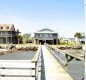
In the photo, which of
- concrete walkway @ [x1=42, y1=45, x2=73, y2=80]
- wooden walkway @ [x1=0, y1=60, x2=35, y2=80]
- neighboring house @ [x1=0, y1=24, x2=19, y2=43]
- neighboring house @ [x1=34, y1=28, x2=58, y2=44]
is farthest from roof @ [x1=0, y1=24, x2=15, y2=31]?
wooden walkway @ [x1=0, y1=60, x2=35, y2=80]

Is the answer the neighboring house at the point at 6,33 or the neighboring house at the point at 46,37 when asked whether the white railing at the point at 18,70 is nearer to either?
the neighboring house at the point at 46,37

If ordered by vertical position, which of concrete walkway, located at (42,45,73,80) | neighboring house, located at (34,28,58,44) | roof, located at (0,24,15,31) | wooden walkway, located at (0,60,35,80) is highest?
roof, located at (0,24,15,31)

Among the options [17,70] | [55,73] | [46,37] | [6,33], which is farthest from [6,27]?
[17,70]

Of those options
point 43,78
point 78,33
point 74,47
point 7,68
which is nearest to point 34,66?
point 7,68

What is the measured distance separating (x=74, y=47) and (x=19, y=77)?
68197 mm

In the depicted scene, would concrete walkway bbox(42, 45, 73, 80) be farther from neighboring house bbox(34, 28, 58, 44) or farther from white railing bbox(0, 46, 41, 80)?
neighboring house bbox(34, 28, 58, 44)

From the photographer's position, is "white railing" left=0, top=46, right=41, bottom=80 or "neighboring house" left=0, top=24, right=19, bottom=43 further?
"neighboring house" left=0, top=24, right=19, bottom=43

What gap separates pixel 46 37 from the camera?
81875mm

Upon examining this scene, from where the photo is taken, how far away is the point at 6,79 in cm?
661

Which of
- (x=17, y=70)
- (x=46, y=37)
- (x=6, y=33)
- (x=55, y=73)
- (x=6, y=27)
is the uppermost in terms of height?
(x=6, y=27)

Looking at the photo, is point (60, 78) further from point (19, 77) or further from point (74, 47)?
point (74, 47)

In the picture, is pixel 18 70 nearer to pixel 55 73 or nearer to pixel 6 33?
pixel 55 73

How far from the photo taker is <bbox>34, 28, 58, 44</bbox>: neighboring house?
81.6 metres

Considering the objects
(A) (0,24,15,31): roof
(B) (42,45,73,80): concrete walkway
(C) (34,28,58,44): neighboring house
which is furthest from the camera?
(A) (0,24,15,31): roof
